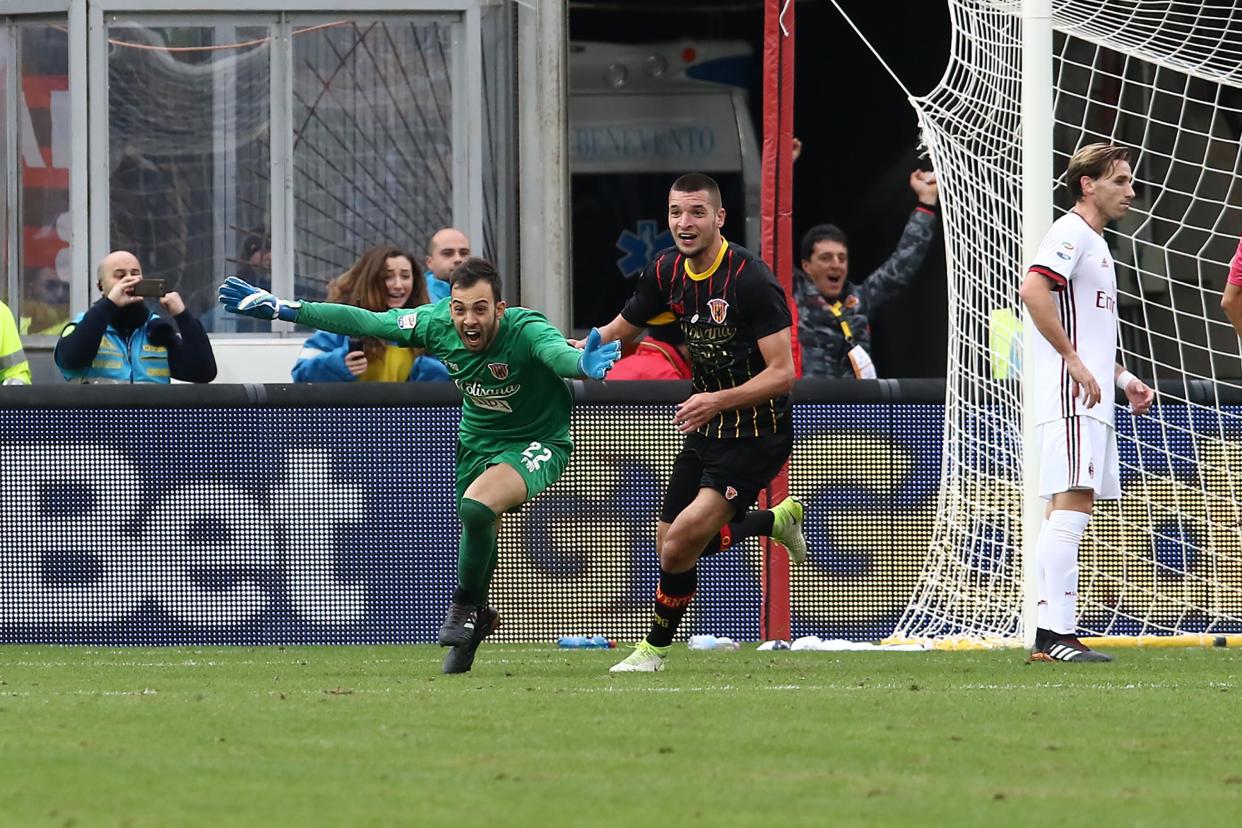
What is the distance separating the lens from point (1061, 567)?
352 inches

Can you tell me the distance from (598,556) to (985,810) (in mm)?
6298

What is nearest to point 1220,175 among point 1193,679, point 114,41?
point 1193,679

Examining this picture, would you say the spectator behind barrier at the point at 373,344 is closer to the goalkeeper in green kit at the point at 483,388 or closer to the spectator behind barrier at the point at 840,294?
the goalkeeper in green kit at the point at 483,388

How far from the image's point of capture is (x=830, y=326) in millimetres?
12281

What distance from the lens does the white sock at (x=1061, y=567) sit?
8922 millimetres

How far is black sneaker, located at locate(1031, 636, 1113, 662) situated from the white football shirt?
91 cm

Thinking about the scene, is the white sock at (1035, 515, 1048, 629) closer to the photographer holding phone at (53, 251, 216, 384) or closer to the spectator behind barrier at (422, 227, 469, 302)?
the spectator behind barrier at (422, 227, 469, 302)

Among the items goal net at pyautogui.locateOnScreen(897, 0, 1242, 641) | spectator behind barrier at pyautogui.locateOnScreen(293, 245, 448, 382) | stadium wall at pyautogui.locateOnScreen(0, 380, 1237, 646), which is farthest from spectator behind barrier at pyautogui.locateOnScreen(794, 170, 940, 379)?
spectator behind barrier at pyautogui.locateOnScreen(293, 245, 448, 382)

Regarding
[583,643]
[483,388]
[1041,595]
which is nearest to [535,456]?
[483,388]

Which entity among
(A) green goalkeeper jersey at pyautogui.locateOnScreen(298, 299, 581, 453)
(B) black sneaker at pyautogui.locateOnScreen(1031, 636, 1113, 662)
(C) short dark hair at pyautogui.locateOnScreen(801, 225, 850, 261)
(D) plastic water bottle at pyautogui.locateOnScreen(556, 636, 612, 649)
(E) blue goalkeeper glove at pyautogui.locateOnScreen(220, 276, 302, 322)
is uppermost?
(C) short dark hair at pyautogui.locateOnScreen(801, 225, 850, 261)

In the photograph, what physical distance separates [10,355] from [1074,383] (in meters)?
6.02

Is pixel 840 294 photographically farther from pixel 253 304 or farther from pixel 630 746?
pixel 630 746

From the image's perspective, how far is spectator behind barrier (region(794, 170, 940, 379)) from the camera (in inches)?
482

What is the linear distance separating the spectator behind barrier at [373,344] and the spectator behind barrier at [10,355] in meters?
1.61
